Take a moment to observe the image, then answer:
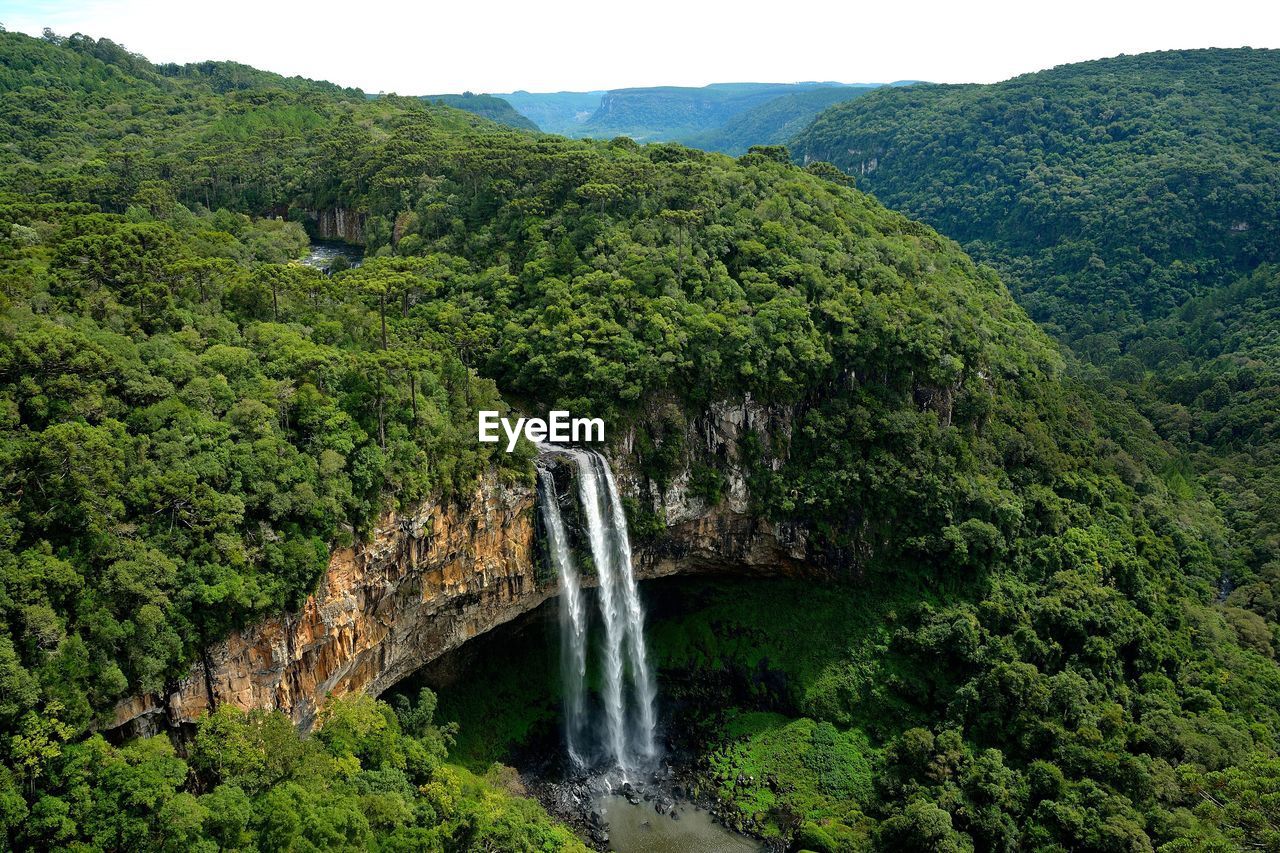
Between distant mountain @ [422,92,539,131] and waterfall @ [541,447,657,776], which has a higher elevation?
distant mountain @ [422,92,539,131]

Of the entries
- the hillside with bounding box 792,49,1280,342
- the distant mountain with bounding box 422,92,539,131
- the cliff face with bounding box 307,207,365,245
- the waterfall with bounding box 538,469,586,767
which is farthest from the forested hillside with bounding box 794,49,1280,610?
the distant mountain with bounding box 422,92,539,131

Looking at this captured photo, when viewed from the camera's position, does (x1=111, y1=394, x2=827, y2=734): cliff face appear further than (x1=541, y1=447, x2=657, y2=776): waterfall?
No

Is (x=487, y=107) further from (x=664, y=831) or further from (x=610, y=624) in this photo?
(x=664, y=831)

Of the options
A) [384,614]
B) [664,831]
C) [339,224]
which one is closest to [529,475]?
[384,614]

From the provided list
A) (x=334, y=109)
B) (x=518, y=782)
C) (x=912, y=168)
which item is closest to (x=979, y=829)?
(x=518, y=782)

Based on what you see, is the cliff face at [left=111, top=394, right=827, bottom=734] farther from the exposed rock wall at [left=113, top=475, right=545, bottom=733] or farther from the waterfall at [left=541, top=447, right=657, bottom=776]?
the waterfall at [left=541, top=447, right=657, bottom=776]

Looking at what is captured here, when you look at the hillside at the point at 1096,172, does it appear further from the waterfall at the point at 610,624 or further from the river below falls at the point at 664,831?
the river below falls at the point at 664,831
